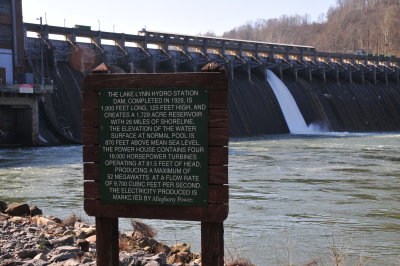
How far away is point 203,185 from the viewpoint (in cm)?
482

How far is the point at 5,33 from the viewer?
38438mm

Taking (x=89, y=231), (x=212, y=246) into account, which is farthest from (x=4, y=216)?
(x=212, y=246)

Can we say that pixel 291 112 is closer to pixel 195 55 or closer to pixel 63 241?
pixel 195 55

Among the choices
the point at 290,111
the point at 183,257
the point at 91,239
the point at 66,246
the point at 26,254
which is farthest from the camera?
the point at 290,111

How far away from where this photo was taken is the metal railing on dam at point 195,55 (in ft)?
141

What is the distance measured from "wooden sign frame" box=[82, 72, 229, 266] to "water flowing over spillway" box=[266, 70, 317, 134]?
47.2 m

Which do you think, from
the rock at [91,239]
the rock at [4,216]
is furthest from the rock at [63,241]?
the rock at [4,216]

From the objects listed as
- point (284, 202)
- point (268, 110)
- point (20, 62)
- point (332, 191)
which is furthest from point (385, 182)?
point (268, 110)

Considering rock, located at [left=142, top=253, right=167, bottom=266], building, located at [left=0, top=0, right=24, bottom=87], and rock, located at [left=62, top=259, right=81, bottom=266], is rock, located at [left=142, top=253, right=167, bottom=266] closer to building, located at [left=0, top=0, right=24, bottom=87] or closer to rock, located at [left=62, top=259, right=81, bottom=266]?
rock, located at [left=62, top=259, right=81, bottom=266]

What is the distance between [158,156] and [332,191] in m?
11.9

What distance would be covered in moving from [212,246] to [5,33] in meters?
36.9

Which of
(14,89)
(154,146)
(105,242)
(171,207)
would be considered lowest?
(105,242)

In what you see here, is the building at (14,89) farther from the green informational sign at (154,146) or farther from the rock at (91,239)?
the green informational sign at (154,146)

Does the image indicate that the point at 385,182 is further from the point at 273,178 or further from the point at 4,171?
the point at 4,171
